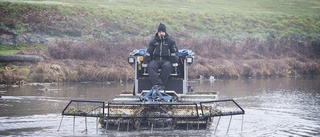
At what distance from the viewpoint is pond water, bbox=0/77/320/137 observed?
65.4 feet

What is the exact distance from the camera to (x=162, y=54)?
71.4ft

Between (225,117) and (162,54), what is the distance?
10.6 ft

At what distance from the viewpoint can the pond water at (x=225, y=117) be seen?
19.9 m

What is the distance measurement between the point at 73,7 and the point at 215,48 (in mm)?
10343

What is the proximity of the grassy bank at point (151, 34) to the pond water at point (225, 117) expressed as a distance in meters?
2.25

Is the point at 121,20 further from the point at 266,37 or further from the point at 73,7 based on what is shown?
the point at 266,37

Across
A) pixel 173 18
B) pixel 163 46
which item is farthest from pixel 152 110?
pixel 173 18

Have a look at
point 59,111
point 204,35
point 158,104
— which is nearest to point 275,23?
point 204,35

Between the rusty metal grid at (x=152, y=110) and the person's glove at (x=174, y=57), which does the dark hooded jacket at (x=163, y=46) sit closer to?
the person's glove at (x=174, y=57)

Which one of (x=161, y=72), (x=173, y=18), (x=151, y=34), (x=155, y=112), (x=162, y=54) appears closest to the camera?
(x=155, y=112)

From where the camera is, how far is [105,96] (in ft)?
92.1

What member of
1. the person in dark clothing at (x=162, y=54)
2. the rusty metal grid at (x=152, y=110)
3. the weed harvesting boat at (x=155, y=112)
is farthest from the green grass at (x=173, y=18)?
the rusty metal grid at (x=152, y=110)

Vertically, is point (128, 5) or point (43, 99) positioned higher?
point (128, 5)

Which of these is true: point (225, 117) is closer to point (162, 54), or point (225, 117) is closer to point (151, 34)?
point (162, 54)
